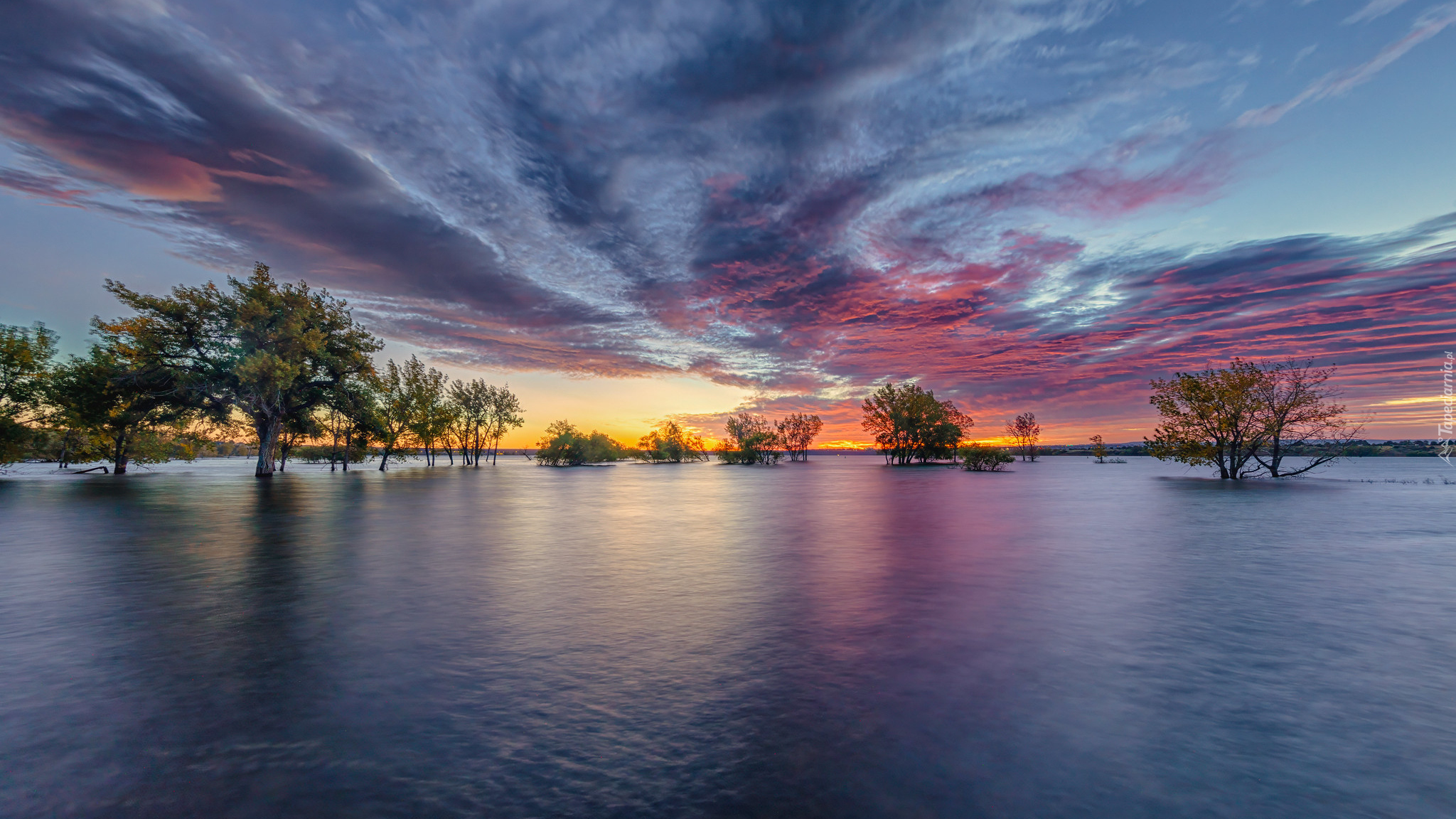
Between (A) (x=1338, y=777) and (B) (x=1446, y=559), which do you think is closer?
(A) (x=1338, y=777)

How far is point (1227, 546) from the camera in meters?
16.3

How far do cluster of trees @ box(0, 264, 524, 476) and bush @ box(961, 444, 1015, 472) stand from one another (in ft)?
260

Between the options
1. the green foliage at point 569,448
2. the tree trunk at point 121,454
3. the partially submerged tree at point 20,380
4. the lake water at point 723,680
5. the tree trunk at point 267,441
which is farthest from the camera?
the green foliage at point 569,448

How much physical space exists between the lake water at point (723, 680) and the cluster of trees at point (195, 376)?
34892mm

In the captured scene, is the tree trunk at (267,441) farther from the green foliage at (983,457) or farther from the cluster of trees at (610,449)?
the green foliage at (983,457)

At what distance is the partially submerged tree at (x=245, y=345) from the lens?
4112 centimetres

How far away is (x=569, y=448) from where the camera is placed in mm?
105562

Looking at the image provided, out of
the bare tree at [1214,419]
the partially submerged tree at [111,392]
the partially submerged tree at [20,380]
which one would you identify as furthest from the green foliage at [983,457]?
the partially submerged tree at [20,380]

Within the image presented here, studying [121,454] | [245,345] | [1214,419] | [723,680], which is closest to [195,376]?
[245,345]

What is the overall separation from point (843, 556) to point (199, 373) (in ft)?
183

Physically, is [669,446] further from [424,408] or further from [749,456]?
Answer: [424,408]

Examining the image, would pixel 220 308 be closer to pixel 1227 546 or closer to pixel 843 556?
pixel 843 556

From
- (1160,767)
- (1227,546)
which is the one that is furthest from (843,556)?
(1227,546)

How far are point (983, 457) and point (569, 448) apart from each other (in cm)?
7567
